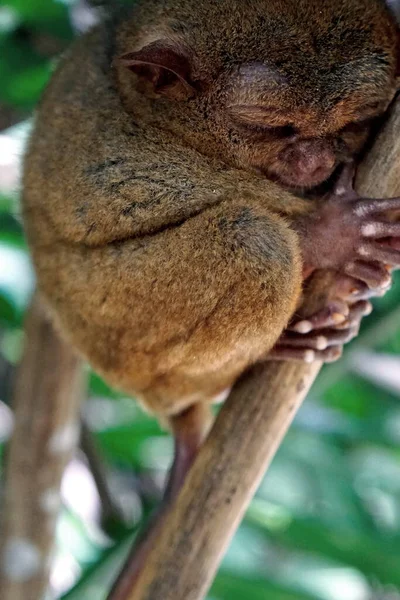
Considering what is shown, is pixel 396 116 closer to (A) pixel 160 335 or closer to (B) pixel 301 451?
(A) pixel 160 335

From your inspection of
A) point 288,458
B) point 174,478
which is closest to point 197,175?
point 174,478

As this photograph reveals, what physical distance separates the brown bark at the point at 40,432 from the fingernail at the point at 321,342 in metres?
1.08

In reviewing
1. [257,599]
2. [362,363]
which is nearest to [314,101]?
[362,363]

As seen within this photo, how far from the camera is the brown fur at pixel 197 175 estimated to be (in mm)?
2076

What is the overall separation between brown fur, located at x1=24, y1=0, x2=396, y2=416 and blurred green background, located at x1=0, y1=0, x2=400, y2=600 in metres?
0.57

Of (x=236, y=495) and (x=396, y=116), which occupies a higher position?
(x=396, y=116)

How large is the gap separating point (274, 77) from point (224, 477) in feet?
3.59

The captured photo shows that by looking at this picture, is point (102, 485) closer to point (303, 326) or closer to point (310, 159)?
point (303, 326)

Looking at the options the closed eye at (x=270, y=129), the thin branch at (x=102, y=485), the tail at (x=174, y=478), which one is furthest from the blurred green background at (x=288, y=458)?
the closed eye at (x=270, y=129)

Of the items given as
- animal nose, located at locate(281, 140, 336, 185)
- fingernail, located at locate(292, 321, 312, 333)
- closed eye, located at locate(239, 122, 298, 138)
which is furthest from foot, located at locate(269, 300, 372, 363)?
closed eye, located at locate(239, 122, 298, 138)

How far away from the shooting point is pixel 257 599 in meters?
2.71

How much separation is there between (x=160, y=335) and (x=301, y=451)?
1.25 metres

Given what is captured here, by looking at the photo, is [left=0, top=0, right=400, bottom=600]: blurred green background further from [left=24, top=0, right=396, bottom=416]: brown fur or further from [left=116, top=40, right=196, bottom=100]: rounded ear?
[left=116, top=40, right=196, bottom=100]: rounded ear

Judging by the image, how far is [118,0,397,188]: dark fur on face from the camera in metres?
2.06
